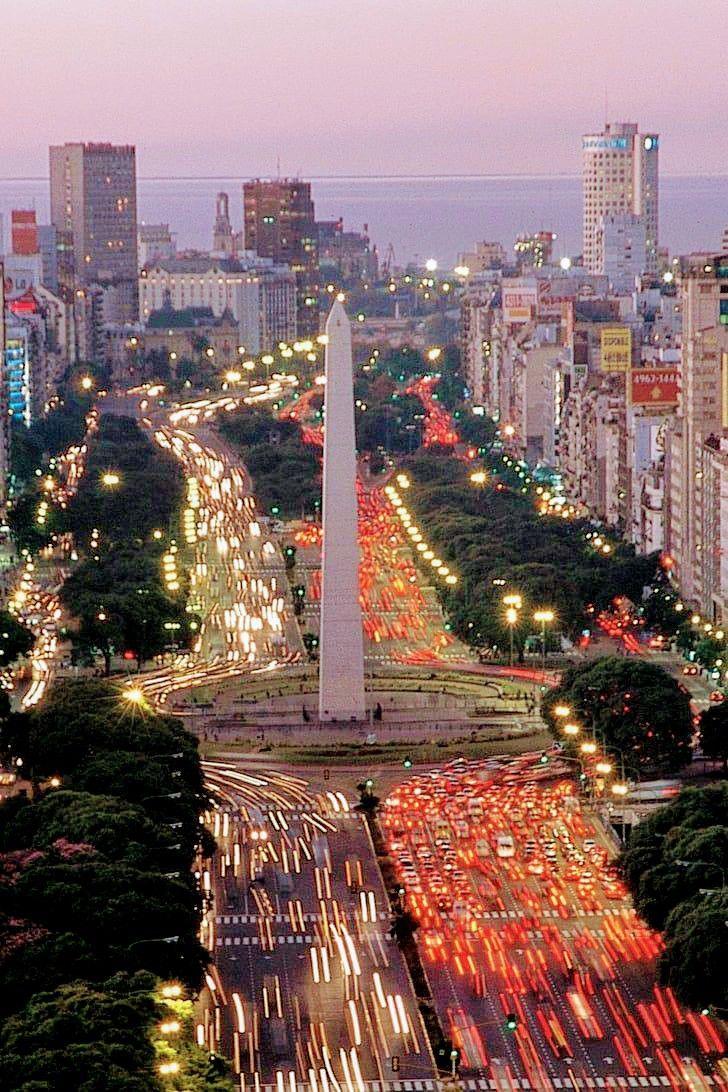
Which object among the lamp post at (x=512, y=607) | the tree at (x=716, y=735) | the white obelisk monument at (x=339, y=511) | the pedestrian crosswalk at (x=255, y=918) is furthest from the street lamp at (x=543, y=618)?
the pedestrian crosswalk at (x=255, y=918)

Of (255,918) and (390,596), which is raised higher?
(255,918)

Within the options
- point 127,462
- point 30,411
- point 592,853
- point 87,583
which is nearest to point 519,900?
point 592,853

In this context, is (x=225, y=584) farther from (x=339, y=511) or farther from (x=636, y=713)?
(x=636, y=713)

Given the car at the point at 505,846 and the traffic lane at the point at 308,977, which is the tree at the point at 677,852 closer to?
the traffic lane at the point at 308,977

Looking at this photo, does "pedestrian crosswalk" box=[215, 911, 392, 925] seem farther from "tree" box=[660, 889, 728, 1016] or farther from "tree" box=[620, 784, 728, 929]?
"tree" box=[660, 889, 728, 1016]

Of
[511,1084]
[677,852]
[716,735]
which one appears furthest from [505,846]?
[511,1084]

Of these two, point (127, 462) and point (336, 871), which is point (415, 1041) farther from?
point (127, 462)

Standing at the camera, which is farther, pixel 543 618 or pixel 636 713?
pixel 543 618
